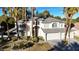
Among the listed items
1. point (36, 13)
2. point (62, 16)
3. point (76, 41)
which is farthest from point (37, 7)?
point (76, 41)

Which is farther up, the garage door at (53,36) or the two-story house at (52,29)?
the two-story house at (52,29)

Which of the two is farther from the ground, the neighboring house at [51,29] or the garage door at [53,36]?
the neighboring house at [51,29]

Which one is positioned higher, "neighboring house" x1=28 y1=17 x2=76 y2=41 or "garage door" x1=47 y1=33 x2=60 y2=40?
"neighboring house" x1=28 y1=17 x2=76 y2=41

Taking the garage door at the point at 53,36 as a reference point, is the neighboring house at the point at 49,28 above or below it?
above

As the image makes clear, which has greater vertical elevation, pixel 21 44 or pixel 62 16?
pixel 62 16

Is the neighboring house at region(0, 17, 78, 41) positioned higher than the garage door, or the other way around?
the neighboring house at region(0, 17, 78, 41)

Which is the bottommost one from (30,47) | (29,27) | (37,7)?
(30,47)

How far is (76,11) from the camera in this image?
2.82 metres

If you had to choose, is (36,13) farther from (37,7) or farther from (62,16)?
(62,16)

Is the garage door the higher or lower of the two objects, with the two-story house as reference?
lower
